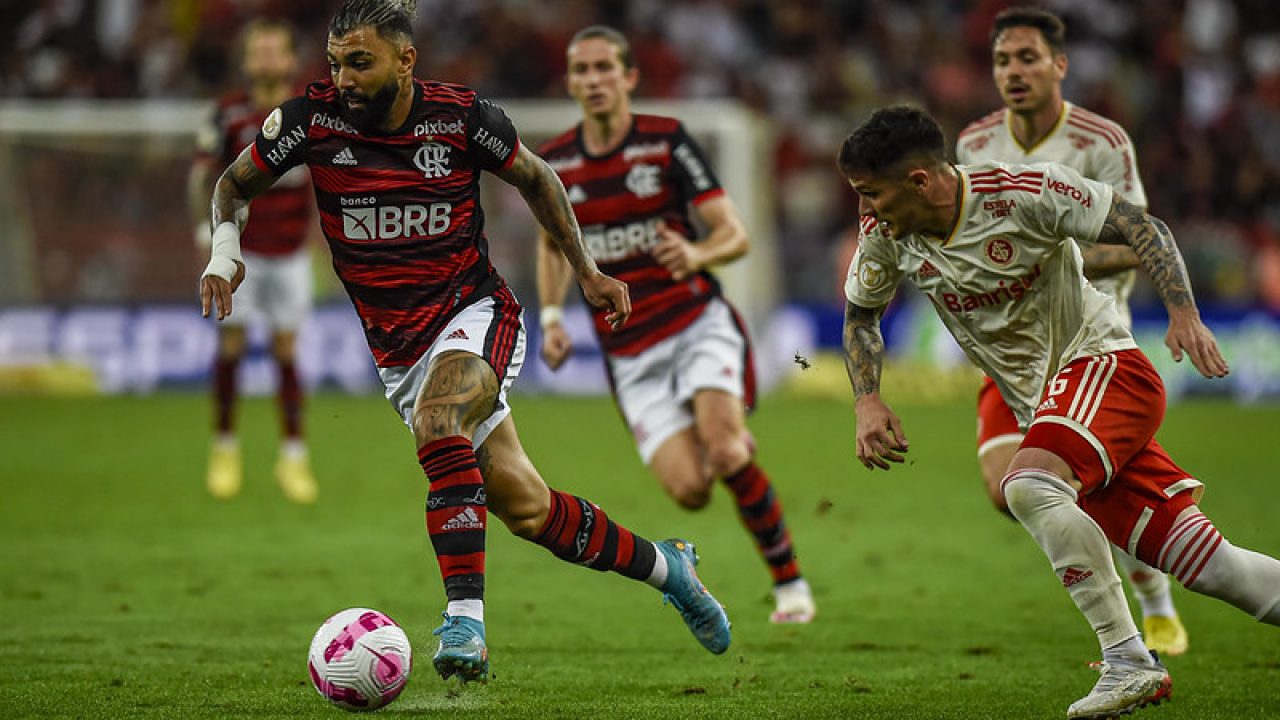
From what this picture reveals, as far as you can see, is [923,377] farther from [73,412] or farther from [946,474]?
[73,412]

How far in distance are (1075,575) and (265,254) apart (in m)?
8.25

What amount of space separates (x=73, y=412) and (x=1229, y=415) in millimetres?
12069

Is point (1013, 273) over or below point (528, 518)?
over

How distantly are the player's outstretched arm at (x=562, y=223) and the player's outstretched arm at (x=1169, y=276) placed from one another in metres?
1.66

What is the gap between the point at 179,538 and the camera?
10.0 metres

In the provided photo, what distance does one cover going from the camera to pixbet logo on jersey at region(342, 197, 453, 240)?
577 centimetres

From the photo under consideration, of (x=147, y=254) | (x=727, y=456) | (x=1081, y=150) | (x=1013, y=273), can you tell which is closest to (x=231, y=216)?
(x=1013, y=273)

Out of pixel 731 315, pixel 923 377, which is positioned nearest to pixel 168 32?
pixel 923 377

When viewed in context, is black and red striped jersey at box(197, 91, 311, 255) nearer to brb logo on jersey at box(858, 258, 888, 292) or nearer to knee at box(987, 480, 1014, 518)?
knee at box(987, 480, 1014, 518)

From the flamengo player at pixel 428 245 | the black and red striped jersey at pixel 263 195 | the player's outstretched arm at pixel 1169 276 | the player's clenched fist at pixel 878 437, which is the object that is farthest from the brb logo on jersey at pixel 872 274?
the black and red striped jersey at pixel 263 195

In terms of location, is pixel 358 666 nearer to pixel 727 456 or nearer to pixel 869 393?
pixel 869 393

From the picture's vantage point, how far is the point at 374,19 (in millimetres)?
5594

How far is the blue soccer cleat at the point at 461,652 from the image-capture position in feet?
16.9

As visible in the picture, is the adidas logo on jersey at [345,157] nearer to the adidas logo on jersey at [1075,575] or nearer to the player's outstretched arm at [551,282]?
the player's outstretched arm at [551,282]
